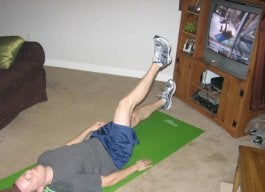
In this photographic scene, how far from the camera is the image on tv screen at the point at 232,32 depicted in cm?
285

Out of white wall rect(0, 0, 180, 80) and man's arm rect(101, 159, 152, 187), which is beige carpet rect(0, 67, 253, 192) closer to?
man's arm rect(101, 159, 152, 187)

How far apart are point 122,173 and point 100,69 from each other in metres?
2.59

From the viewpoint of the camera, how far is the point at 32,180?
1.76m

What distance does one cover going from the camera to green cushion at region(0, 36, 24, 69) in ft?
10.3

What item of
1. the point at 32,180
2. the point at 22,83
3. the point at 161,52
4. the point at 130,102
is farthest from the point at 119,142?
the point at 22,83

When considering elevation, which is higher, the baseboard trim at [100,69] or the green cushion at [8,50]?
the green cushion at [8,50]

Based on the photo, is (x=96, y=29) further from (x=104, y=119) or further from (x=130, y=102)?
(x=130, y=102)

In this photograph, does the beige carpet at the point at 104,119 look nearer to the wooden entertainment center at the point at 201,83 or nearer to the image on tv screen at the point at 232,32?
the wooden entertainment center at the point at 201,83

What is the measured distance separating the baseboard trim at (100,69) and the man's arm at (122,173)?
2.07 meters

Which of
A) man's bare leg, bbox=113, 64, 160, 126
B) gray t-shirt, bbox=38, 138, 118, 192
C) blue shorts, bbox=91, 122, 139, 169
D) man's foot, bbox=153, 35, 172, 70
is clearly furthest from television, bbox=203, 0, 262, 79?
gray t-shirt, bbox=38, 138, 118, 192

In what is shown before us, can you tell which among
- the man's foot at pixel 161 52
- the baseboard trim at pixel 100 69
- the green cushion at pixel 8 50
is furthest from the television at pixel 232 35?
the green cushion at pixel 8 50

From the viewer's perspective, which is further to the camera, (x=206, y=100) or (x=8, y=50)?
(x=206, y=100)

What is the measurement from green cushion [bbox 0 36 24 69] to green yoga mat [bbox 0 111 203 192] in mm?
1248

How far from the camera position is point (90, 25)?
438 centimetres
